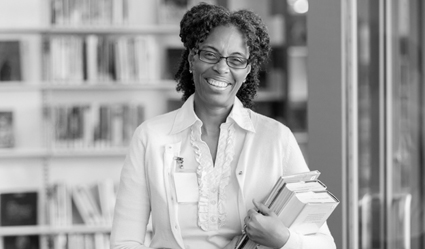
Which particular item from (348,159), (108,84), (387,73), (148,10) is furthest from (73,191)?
(387,73)

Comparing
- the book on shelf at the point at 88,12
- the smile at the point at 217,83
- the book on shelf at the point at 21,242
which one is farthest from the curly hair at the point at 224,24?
the book on shelf at the point at 21,242

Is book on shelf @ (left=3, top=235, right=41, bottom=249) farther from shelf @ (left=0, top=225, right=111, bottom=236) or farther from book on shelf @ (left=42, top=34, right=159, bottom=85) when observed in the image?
book on shelf @ (left=42, top=34, right=159, bottom=85)

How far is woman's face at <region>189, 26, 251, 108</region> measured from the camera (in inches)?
70.2

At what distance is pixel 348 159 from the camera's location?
7.79ft

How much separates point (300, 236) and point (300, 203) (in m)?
0.14

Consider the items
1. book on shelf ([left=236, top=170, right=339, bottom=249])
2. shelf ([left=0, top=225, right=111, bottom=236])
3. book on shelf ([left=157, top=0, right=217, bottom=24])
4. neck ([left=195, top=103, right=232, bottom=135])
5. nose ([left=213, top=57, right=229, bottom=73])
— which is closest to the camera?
book on shelf ([left=236, top=170, right=339, bottom=249])

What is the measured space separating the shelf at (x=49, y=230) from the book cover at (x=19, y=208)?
2.1 inches

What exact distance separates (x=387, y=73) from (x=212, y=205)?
2.56 feet

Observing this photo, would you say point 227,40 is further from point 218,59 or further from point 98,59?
point 98,59

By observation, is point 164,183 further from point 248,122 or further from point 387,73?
point 387,73

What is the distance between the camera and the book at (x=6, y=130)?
4.20 meters

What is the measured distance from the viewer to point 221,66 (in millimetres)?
1776

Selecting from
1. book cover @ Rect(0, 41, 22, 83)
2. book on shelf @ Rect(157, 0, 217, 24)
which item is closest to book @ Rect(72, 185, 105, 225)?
book cover @ Rect(0, 41, 22, 83)

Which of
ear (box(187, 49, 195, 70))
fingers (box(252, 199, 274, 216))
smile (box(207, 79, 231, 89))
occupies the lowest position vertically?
fingers (box(252, 199, 274, 216))
